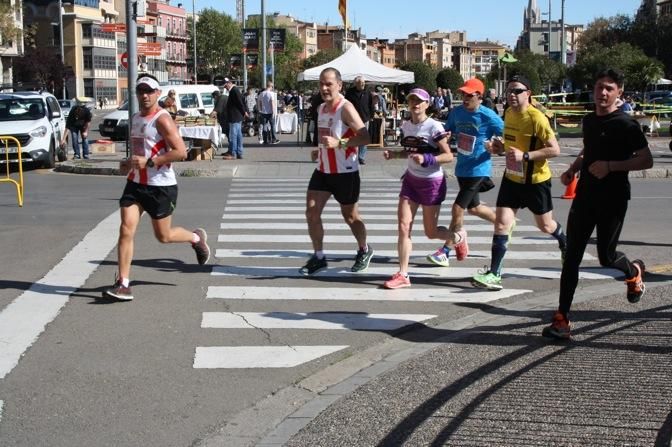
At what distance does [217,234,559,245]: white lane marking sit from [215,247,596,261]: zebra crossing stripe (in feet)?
2.15

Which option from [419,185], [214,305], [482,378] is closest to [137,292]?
[214,305]

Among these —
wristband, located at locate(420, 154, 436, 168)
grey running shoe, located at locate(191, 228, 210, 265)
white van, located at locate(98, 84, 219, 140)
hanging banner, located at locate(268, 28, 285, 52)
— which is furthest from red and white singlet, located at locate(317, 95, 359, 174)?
hanging banner, located at locate(268, 28, 285, 52)

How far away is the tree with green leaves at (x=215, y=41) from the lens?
17938cm

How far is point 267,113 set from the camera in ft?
104

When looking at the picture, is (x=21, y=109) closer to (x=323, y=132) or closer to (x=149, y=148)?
(x=323, y=132)

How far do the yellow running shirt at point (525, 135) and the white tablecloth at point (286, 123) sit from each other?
2909 cm

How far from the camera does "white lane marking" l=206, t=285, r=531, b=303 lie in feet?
30.2

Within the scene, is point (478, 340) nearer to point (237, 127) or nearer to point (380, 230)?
point (380, 230)

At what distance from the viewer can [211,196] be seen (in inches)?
714

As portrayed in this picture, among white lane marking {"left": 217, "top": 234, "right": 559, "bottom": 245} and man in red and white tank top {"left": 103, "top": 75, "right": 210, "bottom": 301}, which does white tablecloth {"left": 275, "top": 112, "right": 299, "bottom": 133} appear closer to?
white lane marking {"left": 217, "top": 234, "right": 559, "bottom": 245}

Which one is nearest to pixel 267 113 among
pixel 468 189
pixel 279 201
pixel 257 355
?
pixel 279 201

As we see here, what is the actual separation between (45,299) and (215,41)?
6875 inches

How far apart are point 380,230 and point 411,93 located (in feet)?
13.8

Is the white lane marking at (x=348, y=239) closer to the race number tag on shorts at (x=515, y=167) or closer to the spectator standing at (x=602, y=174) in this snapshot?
the race number tag on shorts at (x=515, y=167)
